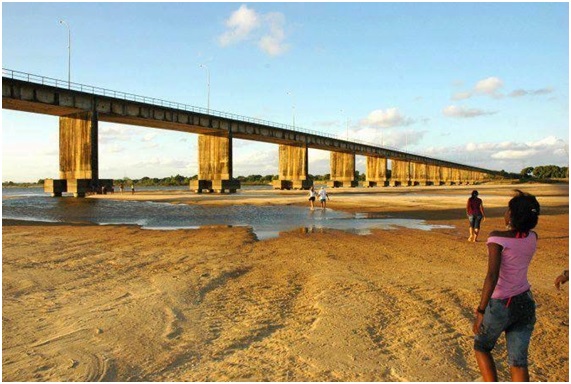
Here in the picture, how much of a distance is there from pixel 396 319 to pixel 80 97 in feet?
142

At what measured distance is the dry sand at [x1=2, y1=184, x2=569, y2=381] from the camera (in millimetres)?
3959

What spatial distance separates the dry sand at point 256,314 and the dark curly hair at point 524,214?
1.58 meters

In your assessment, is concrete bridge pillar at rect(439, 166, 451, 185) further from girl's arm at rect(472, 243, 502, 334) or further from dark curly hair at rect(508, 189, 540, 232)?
girl's arm at rect(472, 243, 502, 334)

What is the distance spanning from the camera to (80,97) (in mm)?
40875

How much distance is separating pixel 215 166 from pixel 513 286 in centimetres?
5682

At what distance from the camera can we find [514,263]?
3.19 metres

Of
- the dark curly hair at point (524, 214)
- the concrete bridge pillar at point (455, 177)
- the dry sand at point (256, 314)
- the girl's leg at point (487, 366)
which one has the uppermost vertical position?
the concrete bridge pillar at point (455, 177)

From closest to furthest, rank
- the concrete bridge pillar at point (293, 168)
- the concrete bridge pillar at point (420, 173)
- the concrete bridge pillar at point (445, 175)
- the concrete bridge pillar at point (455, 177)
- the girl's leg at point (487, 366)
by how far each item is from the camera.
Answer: the girl's leg at point (487, 366)
the concrete bridge pillar at point (293, 168)
the concrete bridge pillar at point (420, 173)
the concrete bridge pillar at point (445, 175)
the concrete bridge pillar at point (455, 177)

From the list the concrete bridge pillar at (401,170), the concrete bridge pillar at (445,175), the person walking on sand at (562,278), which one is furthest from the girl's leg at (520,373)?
the concrete bridge pillar at (445,175)

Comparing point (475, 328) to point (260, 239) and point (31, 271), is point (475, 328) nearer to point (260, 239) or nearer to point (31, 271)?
point (31, 271)

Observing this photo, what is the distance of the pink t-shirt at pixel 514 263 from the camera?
3.18 meters

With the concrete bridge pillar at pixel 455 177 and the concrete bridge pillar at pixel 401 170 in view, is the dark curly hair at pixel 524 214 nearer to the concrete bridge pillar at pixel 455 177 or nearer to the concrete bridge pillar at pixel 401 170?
the concrete bridge pillar at pixel 401 170

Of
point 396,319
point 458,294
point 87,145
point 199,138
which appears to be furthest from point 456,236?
point 199,138

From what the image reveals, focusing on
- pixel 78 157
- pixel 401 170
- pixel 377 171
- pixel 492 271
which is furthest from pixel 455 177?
pixel 492 271
